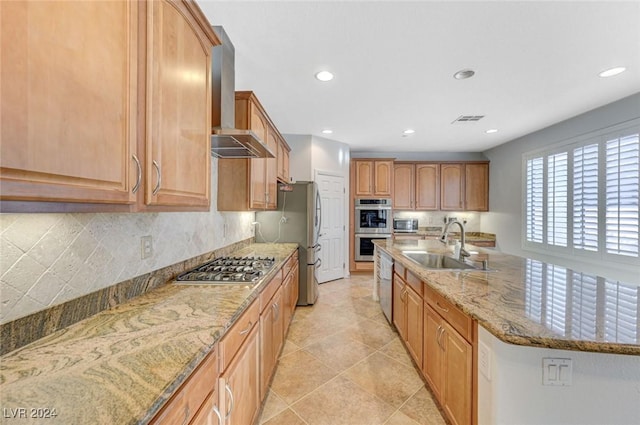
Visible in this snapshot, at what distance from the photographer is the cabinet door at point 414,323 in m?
2.00

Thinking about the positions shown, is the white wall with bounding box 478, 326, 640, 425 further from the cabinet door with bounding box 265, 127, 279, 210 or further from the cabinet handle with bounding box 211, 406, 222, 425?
the cabinet door with bounding box 265, 127, 279, 210

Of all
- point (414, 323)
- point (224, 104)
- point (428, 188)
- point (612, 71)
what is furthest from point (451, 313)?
point (428, 188)

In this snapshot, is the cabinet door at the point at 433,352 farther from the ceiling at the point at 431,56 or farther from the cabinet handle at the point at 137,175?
the ceiling at the point at 431,56

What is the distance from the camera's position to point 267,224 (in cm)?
354

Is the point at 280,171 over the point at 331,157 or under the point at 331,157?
under

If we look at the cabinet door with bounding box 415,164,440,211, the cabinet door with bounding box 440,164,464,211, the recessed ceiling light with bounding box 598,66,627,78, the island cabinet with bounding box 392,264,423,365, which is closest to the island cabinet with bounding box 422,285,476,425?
the island cabinet with bounding box 392,264,423,365

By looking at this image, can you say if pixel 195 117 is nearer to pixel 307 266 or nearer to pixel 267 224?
pixel 267 224

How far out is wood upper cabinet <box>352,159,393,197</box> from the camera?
17.7 feet

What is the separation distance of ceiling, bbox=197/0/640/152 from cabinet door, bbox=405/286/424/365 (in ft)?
6.31

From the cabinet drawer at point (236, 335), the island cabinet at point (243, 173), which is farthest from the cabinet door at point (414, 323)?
the island cabinet at point (243, 173)

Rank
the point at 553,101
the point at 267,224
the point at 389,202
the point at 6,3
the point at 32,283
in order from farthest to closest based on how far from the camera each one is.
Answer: the point at 389,202 → the point at 267,224 → the point at 553,101 → the point at 32,283 → the point at 6,3

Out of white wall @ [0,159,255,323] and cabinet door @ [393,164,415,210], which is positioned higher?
cabinet door @ [393,164,415,210]

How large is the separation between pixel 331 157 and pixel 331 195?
0.70 metres

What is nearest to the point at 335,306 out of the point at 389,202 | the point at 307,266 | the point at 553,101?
the point at 307,266
